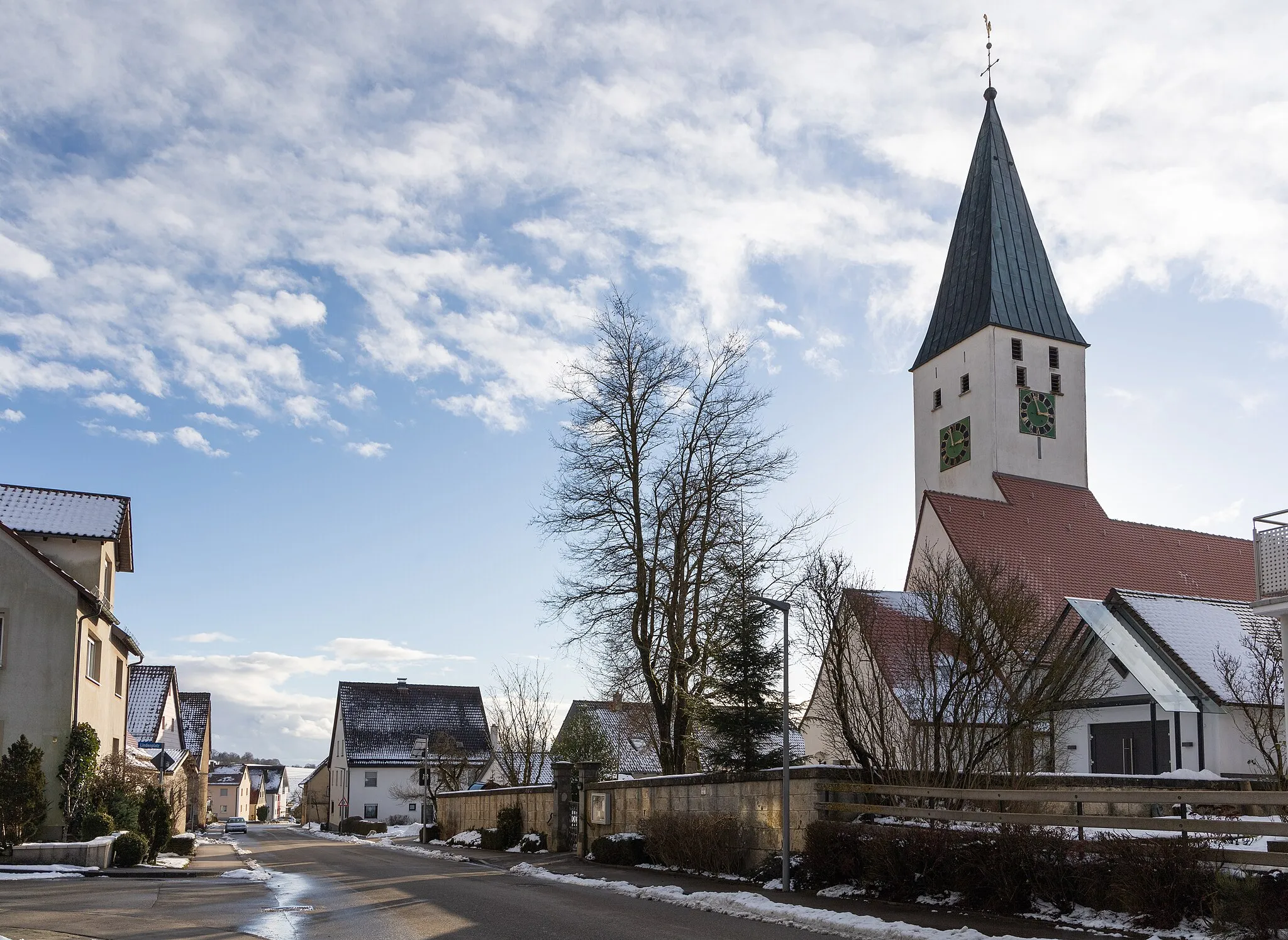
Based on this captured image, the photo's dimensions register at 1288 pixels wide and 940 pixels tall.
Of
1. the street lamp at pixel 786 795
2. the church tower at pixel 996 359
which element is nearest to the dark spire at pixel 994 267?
the church tower at pixel 996 359

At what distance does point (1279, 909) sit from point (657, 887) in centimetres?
1009

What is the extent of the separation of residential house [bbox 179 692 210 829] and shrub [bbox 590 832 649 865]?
42463mm

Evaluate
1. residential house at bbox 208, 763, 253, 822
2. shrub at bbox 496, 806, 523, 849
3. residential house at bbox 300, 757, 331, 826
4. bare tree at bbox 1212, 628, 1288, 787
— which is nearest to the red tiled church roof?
bare tree at bbox 1212, 628, 1288, 787

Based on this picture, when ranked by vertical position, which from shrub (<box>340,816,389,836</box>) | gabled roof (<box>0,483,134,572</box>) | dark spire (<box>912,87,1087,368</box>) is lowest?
shrub (<box>340,816,389,836</box>)

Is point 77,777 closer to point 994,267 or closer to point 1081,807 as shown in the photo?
point 1081,807

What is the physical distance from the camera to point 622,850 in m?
24.8

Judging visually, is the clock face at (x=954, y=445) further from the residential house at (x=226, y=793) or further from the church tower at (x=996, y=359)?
the residential house at (x=226, y=793)

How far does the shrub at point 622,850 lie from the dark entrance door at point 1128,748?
37.7ft

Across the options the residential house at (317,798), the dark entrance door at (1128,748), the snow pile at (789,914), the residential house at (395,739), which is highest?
the dark entrance door at (1128,748)

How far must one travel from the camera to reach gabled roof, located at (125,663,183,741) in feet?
157

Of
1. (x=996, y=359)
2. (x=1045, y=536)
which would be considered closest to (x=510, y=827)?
(x=1045, y=536)

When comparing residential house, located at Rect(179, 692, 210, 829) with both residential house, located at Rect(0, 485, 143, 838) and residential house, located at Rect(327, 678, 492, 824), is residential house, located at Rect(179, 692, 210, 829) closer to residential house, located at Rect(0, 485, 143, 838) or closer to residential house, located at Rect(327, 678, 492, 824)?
residential house, located at Rect(327, 678, 492, 824)

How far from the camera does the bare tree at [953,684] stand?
64.8 ft

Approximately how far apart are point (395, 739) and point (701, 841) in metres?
52.5
